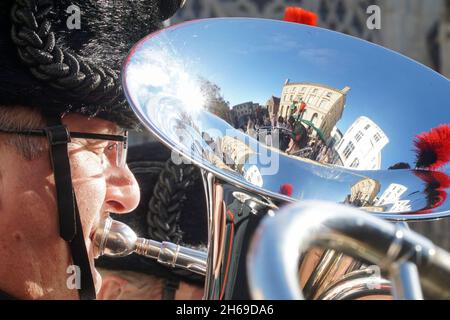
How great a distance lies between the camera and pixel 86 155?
1970mm

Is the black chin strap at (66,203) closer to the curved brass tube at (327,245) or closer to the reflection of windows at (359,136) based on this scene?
the reflection of windows at (359,136)

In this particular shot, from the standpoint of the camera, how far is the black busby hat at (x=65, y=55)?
1.84m

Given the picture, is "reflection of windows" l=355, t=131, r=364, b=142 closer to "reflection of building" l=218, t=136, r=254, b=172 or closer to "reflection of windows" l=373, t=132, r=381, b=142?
"reflection of windows" l=373, t=132, r=381, b=142

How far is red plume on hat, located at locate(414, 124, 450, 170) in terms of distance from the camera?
1885mm

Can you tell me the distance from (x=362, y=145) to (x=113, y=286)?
138 cm

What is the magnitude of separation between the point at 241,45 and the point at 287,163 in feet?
1.05

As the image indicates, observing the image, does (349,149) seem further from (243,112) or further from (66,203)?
(66,203)

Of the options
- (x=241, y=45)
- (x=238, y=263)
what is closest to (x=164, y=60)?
(x=241, y=45)

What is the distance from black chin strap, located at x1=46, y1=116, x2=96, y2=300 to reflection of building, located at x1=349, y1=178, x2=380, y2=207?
64 centimetres

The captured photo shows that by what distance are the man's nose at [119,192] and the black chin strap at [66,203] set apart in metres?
0.13

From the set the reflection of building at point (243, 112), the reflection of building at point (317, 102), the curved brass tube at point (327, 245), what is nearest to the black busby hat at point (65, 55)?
the reflection of building at point (243, 112)

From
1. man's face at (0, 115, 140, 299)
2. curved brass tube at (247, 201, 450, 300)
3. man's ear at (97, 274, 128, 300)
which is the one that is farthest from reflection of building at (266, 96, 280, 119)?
man's ear at (97, 274, 128, 300)

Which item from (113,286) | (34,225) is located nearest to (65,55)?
(34,225)

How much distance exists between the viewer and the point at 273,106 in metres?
1.99
